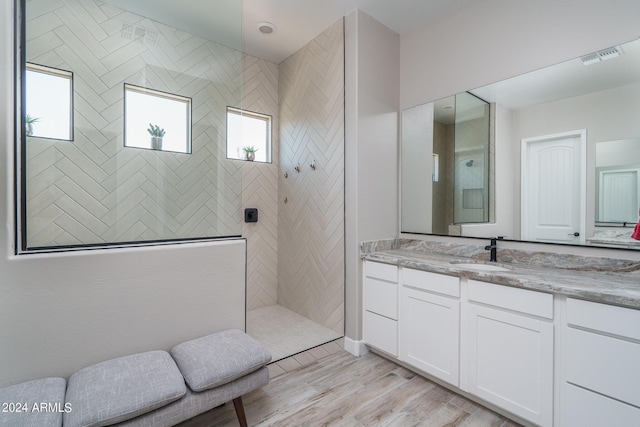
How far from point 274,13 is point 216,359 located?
277cm

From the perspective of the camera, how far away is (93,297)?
1516 millimetres

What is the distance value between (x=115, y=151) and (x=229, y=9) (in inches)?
60.3

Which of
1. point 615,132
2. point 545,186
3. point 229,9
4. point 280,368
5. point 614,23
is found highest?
point 229,9

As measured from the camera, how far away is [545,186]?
2025 millimetres

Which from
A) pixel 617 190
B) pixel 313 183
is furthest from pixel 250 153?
pixel 617 190

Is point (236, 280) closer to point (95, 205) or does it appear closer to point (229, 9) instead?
point (95, 205)

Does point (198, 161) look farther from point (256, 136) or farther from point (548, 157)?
point (548, 157)

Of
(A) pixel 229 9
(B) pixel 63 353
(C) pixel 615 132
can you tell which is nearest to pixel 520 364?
(C) pixel 615 132

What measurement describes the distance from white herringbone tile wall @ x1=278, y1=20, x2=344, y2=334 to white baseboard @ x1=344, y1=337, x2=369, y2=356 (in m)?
0.18

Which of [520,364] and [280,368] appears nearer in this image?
[520,364]

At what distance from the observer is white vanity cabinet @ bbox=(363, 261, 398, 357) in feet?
7.51

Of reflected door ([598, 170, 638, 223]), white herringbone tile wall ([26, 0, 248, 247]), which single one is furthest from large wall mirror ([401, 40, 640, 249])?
white herringbone tile wall ([26, 0, 248, 247])

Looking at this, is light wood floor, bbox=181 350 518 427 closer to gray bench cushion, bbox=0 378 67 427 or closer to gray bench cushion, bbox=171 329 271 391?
gray bench cushion, bbox=171 329 271 391

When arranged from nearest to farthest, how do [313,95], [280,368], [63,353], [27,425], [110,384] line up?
[27,425] → [110,384] → [63,353] → [280,368] → [313,95]
